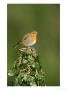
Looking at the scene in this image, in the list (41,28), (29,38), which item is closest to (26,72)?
(29,38)

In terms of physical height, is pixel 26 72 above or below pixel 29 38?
below

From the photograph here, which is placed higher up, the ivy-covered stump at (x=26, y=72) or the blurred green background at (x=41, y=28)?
the blurred green background at (x=41, y=28)

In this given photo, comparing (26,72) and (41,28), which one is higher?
(41,28)

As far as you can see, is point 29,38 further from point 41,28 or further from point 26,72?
point 26,72

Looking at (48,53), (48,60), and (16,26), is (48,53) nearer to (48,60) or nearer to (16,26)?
(48,60)
